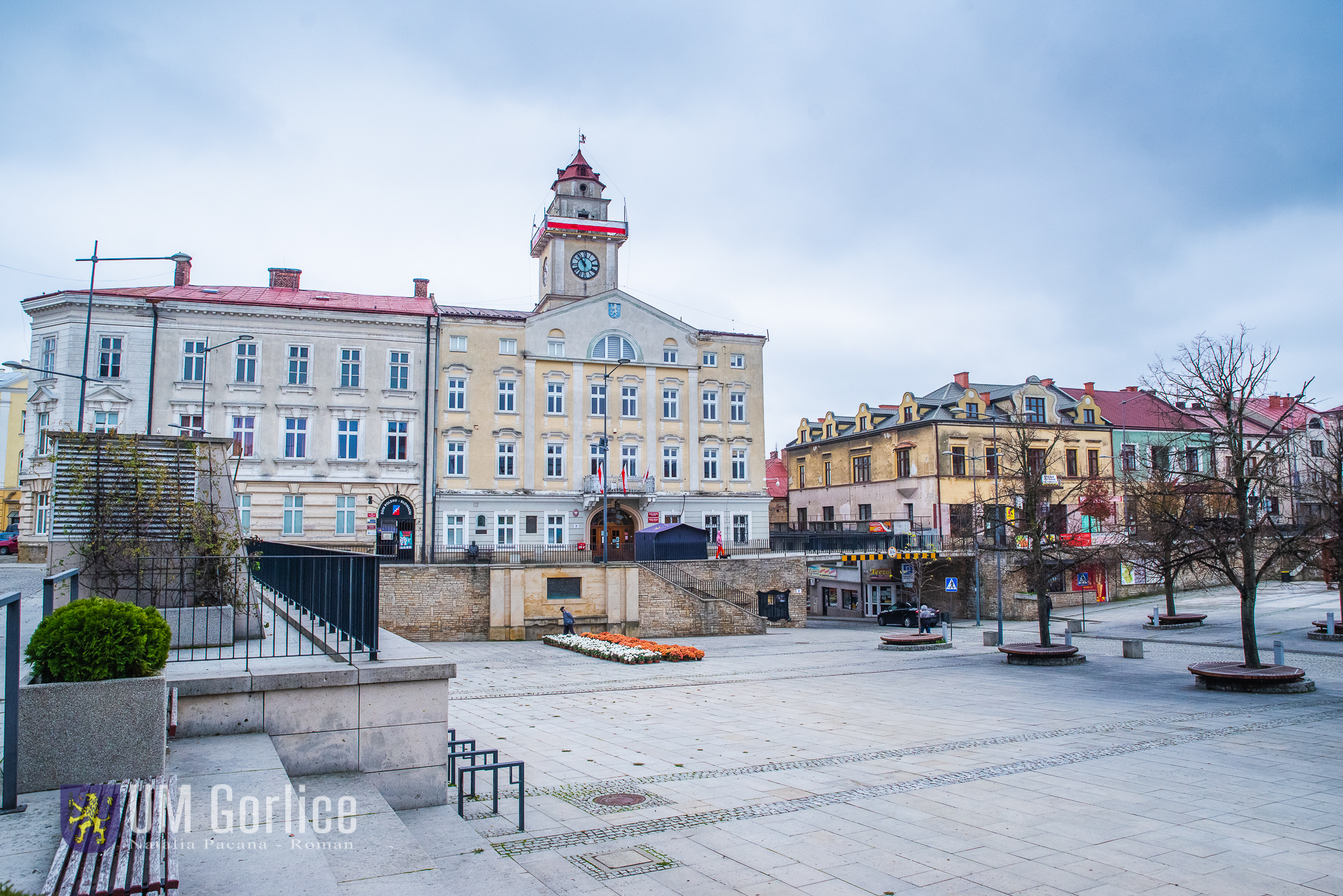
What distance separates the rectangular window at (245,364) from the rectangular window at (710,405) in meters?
21.1

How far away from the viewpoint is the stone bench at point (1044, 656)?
2400cm

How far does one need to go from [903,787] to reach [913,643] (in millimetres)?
20108

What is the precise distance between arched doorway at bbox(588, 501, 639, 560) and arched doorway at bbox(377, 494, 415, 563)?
8.37m

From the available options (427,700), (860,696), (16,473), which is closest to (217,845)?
(427,700)

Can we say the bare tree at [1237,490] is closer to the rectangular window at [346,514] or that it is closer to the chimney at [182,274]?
the rectangular window at [346,514]

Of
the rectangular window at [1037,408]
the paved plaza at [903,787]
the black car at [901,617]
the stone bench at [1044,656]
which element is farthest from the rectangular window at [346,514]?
the rectangular window at [1037,408]

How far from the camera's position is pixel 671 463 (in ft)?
142

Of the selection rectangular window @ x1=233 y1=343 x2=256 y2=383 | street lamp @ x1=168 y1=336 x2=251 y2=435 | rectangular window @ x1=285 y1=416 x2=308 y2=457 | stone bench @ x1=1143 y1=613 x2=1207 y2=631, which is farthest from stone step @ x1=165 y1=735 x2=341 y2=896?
stone bench @ x1=1143 y1=613 x2=1207 y2=631

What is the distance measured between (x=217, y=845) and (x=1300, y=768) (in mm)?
13172

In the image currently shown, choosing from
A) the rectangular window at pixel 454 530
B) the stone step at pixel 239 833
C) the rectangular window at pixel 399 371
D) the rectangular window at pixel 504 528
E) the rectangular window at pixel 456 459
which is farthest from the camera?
the rectangular window at pixel 504 528

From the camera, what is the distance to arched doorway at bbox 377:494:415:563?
126ft

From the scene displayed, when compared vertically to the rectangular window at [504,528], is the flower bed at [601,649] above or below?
below

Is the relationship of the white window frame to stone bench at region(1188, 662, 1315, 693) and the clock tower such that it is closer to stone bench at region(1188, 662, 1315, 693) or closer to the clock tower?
the clock tower

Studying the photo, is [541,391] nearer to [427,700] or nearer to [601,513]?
[601,513]
